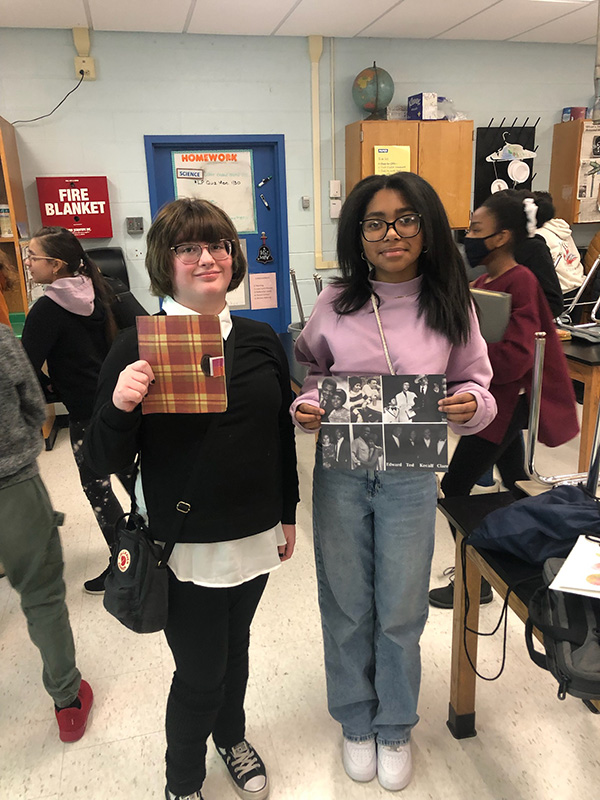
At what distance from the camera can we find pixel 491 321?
4.92ft

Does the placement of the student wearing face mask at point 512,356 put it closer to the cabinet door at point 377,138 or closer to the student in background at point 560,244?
the student in background at point 560,244

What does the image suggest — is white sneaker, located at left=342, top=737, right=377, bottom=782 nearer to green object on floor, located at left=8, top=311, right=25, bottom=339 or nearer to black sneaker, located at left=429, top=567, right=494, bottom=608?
black sneaker, located at left=429, top=567, right=494, bottom=608

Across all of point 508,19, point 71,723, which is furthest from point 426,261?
point 508,19

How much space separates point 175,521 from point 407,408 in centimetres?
51

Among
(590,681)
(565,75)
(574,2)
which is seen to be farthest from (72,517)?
(565,75)

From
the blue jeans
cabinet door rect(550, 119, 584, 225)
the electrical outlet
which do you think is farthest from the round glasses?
cabinet door rect(550, 119, 584, 225)

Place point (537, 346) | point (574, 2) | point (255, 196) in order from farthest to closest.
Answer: point (255, 196)
point (574, 2)
point (537, 346)

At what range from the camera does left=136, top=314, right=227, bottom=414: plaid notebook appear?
3.34 ft

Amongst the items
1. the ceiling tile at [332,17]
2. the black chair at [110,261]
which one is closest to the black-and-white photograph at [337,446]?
the black chair at [110,261]

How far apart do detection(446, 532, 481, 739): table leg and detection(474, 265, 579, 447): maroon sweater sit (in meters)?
0.61

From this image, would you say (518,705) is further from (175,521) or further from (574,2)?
(574,2)

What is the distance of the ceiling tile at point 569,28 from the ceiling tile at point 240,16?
2061 millimetres

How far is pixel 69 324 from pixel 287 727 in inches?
56.8

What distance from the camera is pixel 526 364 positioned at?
6.00ft
